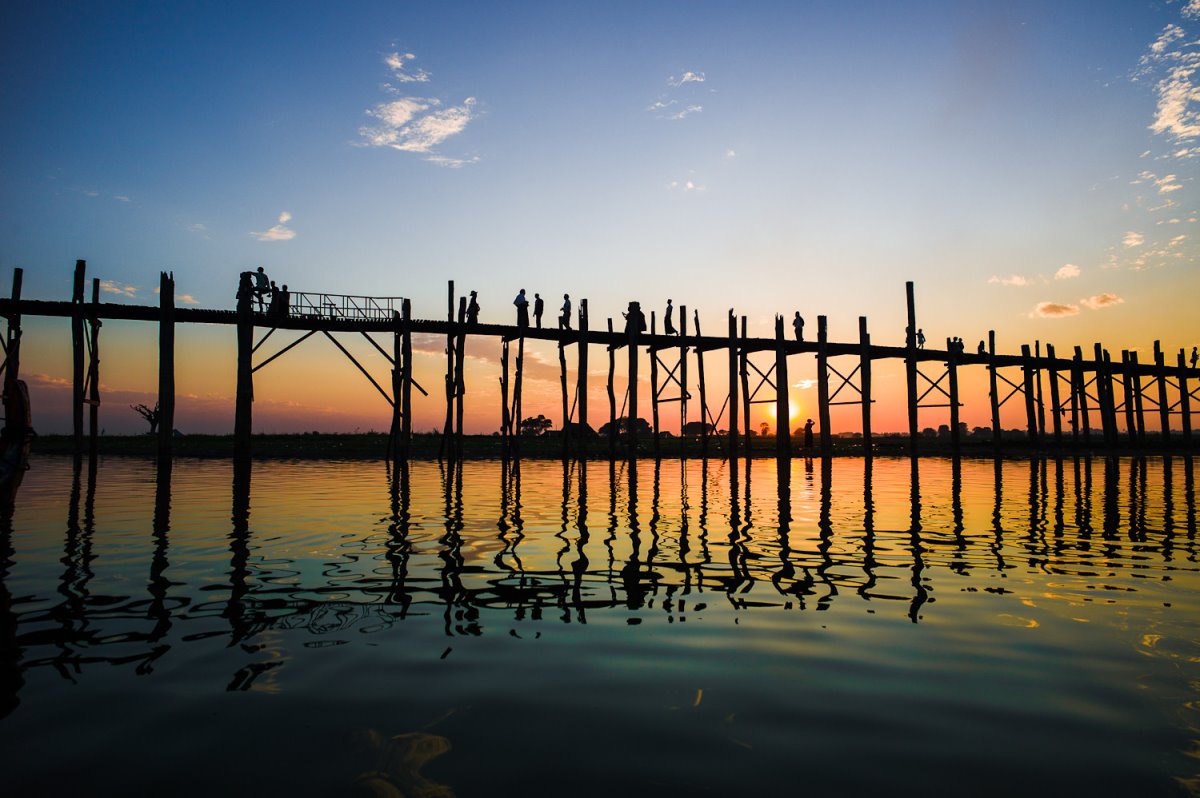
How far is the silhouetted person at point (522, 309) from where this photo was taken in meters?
25.2

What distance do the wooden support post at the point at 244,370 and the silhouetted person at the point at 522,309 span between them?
9.13 meters

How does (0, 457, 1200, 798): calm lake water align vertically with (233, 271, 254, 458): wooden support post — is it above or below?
below

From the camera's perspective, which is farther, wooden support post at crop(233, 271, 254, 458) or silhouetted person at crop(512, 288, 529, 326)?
silhouetted person at crop(512, 288, 529, 326)

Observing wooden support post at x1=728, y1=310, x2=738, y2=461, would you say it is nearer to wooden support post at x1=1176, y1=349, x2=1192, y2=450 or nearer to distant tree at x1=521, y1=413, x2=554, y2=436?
wooden support post at x1=1176, y1=349, x2=1192, y2=450

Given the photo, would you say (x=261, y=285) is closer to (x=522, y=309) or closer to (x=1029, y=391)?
(x=522, y=309)

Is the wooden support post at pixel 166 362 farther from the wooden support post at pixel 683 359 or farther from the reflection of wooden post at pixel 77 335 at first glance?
the wooden support post at pixel 683 359

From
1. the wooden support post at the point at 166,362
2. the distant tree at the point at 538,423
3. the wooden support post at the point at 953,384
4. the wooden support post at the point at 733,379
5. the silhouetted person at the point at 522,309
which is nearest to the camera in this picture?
the wooden support post at the point at 166,362

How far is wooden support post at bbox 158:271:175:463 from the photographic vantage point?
811 inches

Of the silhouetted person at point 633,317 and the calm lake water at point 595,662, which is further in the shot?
the silhouetted person at point 633,317

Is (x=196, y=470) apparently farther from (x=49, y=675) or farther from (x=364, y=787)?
(x=364, y=787)

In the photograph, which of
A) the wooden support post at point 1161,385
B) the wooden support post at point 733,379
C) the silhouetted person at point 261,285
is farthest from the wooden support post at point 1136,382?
the silhouetted person at point 261,285

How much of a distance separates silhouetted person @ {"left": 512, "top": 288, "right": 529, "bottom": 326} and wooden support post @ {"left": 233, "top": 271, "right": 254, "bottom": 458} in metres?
9.13

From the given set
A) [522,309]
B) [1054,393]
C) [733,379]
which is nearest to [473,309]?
[522,309]

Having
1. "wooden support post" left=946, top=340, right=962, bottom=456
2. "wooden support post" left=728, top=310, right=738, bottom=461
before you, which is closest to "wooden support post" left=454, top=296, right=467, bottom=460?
"wooden support post" left=728, top=310, right=738, bottom=461
